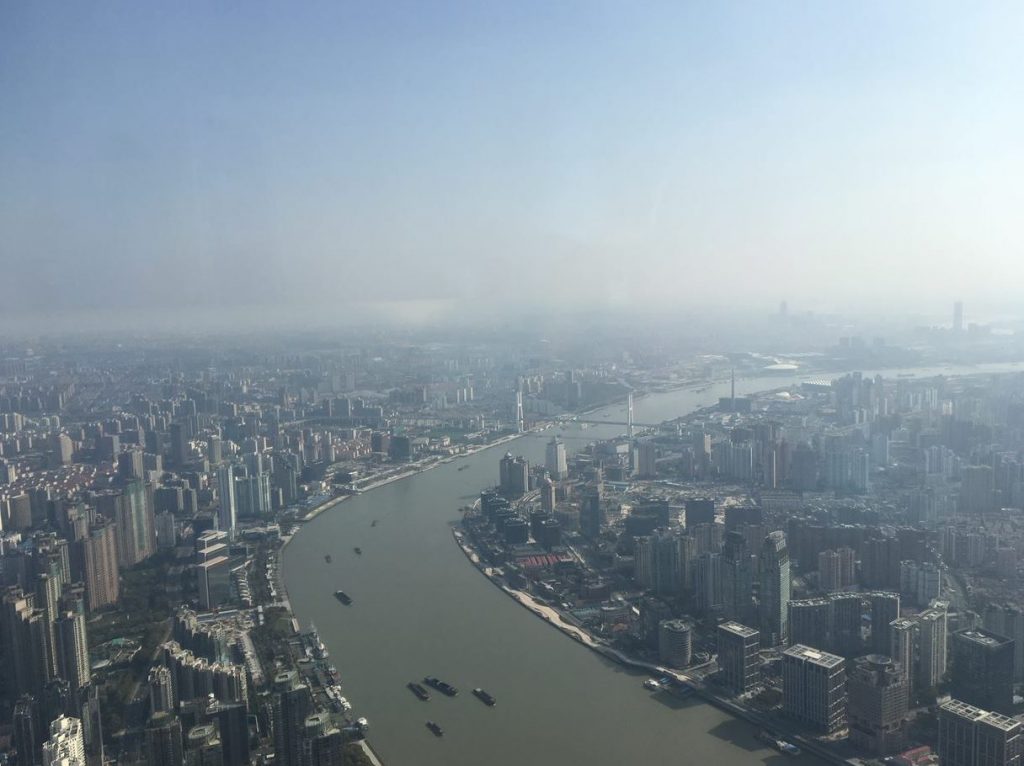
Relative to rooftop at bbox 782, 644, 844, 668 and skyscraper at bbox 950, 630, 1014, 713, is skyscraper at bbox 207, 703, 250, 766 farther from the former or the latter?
skyscraper at bbox 950, 630, 1014, 713

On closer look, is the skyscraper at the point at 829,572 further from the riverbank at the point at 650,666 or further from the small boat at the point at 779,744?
the small boat at the point at 779,744

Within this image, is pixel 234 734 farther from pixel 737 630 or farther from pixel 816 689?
pixel 816 689

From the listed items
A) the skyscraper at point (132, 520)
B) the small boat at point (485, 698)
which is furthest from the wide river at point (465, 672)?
the skyscraper at point (132, 520)

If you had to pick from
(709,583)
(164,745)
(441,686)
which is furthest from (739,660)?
(164,745)

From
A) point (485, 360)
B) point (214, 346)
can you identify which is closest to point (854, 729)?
point (214, 346)

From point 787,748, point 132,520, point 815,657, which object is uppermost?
point 132,520

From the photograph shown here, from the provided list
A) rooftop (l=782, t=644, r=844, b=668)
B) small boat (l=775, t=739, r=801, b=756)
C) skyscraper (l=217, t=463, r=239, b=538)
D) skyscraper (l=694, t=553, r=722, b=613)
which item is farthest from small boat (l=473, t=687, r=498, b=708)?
skyscraper (l=217, t=463, r=239, b=538)

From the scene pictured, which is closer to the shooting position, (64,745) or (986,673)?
(64,745)

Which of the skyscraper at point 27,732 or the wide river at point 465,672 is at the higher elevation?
the skyscraper at point 27,732
